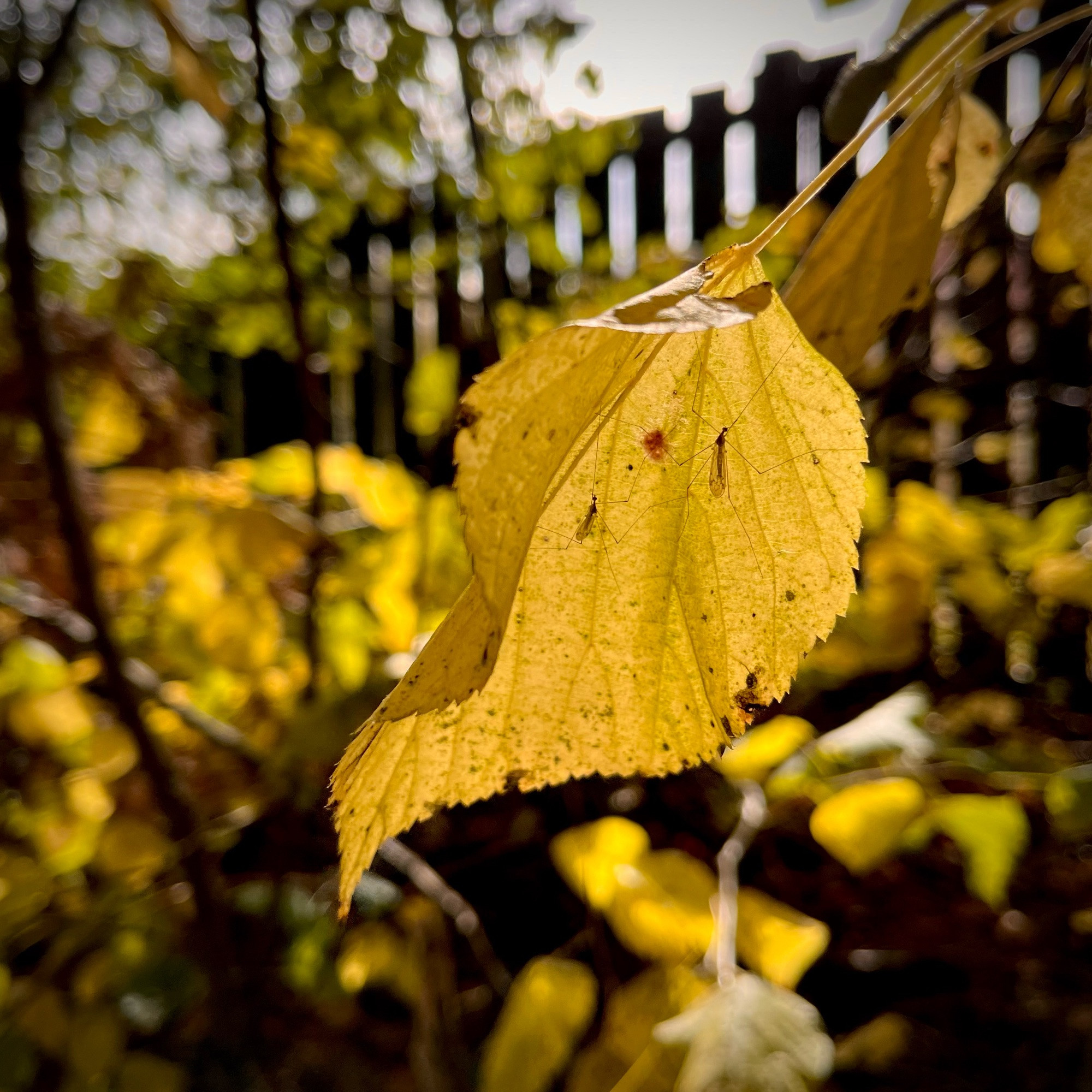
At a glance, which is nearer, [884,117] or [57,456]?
[884,117]

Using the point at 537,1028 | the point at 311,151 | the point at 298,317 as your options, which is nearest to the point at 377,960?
the point at 537,1028

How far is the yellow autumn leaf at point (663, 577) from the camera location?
202mm

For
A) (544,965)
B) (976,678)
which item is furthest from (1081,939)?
(544,965)

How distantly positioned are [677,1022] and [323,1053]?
74cm

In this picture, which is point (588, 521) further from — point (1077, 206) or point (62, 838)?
point (62, 838)

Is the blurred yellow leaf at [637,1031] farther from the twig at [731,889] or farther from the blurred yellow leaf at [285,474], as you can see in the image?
the blurred yellow leaf at [285,474]

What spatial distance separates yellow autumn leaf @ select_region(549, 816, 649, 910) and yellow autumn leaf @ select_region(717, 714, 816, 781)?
0.42 feet

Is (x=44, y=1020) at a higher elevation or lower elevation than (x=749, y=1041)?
lower

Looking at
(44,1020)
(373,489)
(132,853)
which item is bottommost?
(44,1020)

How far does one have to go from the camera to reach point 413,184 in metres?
1.41

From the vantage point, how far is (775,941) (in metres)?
0.61

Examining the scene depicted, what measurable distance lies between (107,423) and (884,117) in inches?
48.8

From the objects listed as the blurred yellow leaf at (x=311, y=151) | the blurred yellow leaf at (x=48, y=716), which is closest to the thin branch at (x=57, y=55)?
the blurred yellow leaf at (x=311, y=151)

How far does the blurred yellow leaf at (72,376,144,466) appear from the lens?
114 cm
